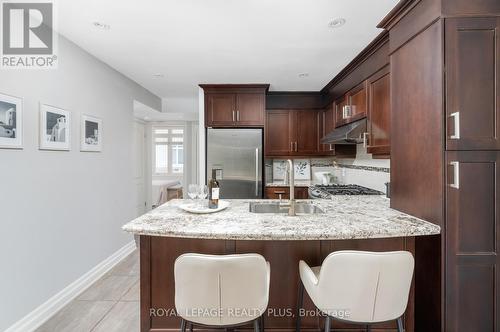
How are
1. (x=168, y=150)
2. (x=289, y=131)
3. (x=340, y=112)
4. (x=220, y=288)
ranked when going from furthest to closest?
(x=168, y=150) → (x=289, y=131) → (x=340, y=112) → (x=220, y=288)

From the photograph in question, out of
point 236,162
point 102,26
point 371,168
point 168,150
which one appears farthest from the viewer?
point 168,150

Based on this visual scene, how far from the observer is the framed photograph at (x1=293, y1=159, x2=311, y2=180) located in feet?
15.9

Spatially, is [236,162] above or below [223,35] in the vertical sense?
below

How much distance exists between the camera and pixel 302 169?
4.84m

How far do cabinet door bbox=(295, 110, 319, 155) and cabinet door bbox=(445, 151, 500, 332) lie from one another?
9.93ft

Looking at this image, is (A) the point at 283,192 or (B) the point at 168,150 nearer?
(A) the point at 283,192

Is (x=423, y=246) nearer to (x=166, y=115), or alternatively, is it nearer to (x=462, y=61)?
(x=462, y=61)

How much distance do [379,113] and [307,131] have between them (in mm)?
2000

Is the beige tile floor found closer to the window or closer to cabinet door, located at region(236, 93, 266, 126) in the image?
cabinet door, located at region(236, 93, 266, 126)

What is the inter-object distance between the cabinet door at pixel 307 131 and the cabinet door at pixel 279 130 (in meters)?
0.14

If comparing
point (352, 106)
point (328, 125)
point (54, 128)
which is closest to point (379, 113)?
point (352, 106)

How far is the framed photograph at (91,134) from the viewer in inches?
110

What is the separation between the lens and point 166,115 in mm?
5547

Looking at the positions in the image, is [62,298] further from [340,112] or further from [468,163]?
[340,112]
